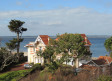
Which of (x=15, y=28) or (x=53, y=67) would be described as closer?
(x=53, y=67)

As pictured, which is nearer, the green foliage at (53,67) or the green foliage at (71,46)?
the green foliage at (53,67)

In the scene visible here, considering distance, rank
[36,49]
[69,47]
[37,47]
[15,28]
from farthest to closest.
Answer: [15,28]
[36,49]
[37,47]
[69,47]

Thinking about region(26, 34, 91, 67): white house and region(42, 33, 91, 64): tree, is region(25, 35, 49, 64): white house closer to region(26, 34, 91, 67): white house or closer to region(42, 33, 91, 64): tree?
region(26, 34, 91, 67): white house

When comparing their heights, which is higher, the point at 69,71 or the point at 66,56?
the point at 66,56

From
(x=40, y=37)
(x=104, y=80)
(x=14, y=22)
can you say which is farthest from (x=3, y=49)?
(x=104, y=80)

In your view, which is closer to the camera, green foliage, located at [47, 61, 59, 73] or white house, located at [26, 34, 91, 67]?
green foliage, located at [47, 61, 59, 73]

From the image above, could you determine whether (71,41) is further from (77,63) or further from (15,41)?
(15,41)

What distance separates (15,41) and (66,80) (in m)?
26.9

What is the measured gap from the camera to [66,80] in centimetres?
2320

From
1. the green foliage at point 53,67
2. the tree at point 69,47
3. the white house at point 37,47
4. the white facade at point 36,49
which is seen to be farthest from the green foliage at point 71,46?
the white facade at point 36,49

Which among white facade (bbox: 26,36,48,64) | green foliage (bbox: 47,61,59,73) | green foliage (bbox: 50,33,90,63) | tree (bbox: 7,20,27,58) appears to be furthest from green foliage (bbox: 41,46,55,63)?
tree (bbox: 7,20,27,58)

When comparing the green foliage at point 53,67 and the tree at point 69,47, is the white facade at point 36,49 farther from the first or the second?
the green foliage at point 53,67

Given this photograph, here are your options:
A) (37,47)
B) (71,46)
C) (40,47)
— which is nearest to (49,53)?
(71,46)

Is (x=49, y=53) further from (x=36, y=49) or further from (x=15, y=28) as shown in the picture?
(x=15, y=28)
